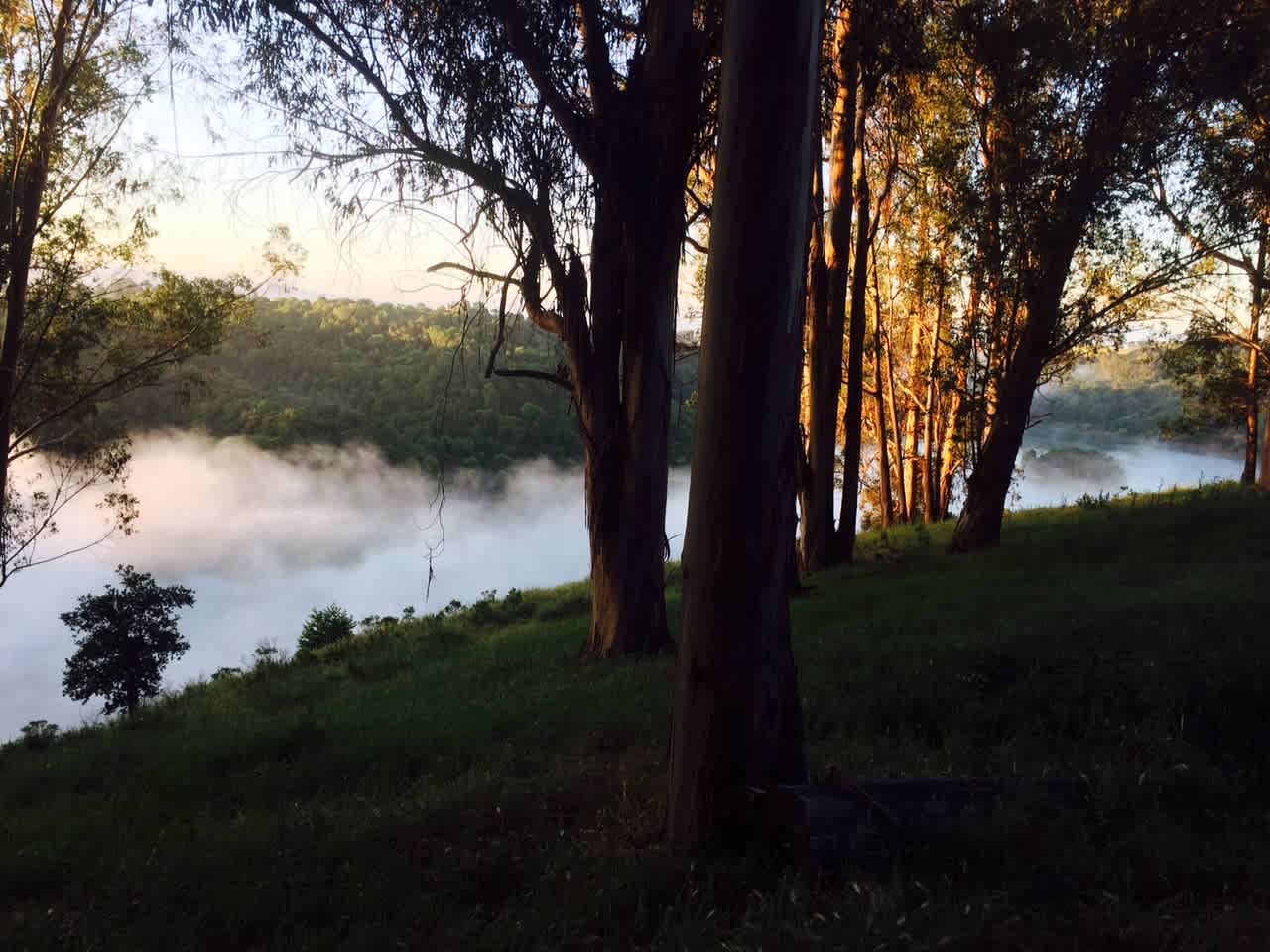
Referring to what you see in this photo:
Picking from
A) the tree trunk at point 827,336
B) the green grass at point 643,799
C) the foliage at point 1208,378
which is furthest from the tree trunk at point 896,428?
the green grass at point 643,799

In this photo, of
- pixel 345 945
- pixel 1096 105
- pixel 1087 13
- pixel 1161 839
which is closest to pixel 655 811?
pixel 345 945

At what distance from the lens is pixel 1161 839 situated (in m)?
3.53

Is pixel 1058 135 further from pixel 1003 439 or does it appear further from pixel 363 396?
pixel 363 396

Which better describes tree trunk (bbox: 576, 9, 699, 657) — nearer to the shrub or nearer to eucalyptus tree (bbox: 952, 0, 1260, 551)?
the shrub

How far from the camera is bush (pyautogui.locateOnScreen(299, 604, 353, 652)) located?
46.5 feet

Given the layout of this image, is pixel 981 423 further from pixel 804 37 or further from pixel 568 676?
pixel 804 37

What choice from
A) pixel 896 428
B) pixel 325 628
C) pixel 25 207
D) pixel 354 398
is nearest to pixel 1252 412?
pixel 896 428

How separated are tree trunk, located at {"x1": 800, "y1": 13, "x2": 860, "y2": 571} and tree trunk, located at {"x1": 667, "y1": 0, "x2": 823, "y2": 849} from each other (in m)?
9.25

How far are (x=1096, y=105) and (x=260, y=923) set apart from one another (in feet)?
41.3

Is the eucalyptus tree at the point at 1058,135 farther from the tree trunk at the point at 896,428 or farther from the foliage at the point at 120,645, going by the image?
the foliage at the point at 120,645

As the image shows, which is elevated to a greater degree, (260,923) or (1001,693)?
(1001,693)

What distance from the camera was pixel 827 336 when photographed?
1344 cm

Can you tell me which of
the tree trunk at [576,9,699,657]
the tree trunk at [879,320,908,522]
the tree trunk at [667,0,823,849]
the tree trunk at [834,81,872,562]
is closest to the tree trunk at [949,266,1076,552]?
the tree trunk at [834,81,872,562]

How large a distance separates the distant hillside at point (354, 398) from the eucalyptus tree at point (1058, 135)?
197 inches
